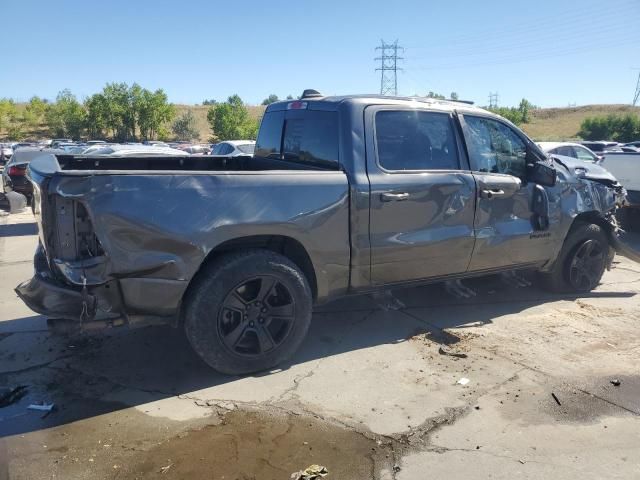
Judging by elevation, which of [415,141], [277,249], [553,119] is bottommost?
[277,249]

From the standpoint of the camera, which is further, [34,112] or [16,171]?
[34,112]

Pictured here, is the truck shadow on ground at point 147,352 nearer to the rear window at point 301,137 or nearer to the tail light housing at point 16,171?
the rear window at point 301,137

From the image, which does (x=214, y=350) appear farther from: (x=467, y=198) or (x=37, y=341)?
(x=467, y=198)

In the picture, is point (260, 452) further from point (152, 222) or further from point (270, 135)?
point (270, 135)

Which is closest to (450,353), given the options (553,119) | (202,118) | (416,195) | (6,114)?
(416,195)

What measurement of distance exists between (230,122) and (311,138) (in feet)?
199

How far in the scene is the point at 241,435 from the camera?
336cm

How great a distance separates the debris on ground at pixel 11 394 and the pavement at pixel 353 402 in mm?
48

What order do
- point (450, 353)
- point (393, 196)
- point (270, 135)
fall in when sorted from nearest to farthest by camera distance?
point (393, 196), point (450, 353), point (270, 135)

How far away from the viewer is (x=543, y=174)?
17.5 feet

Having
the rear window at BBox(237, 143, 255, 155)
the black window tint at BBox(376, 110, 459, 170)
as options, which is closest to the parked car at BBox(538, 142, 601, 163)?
the rear window at BBox(237, 143, 255, 155)

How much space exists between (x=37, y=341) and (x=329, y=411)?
2700mm

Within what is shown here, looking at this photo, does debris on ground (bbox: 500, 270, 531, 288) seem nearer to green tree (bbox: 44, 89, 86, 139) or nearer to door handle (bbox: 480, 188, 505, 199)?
door handle (bbox: 480, 188, 505, 199)

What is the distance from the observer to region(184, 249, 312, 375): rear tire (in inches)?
150
